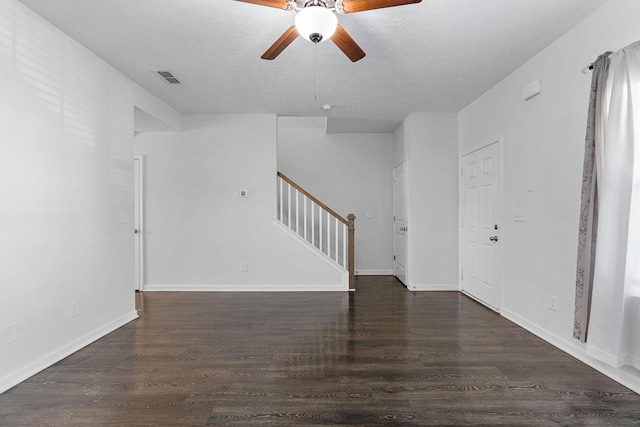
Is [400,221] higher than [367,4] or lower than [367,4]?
lower

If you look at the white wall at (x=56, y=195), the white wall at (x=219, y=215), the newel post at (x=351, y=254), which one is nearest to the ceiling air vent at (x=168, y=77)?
the white wall at (x=56, y=195)

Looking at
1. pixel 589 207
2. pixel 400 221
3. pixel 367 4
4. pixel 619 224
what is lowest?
pixel 400 221

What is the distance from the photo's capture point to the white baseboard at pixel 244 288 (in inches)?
197

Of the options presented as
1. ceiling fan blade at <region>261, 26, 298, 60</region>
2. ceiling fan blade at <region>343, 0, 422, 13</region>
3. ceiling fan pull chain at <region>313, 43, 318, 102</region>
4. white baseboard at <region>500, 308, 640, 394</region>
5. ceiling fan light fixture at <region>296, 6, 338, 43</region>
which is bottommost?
white baseboard at <region>500, 308, 640, 394</region>

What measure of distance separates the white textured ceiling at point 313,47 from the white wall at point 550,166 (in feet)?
0.56

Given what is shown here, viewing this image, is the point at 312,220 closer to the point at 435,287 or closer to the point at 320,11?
the point at 435,287

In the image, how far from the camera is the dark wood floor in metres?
1.93

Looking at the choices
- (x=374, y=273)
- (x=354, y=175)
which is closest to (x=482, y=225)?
(x=374, y=273)

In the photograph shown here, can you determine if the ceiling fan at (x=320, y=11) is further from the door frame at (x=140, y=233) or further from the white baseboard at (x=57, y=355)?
the door frame at (x=140, y=233)

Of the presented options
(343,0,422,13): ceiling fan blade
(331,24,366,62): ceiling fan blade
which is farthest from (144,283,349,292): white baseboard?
(343,0,422,13): ceiling fan blade

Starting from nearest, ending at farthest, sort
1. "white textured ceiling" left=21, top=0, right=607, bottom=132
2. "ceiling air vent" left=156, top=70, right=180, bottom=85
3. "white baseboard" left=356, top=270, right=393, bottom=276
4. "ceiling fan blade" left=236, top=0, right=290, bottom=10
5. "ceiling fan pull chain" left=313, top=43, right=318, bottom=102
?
1. "ceiling fan blade" left=236, top=0, right=290, bottom=10
2. "white textured ceiling" left=21, top=0, right=607, bottom=132
3. "ceiling fan pull chain" left=313, top=43, right=318, bottom=102
4. "ceiling air vent" left=156, top=70, right=180, bottom=85
5. "white baseboard" left=356, top=270, right=393, bottom=276

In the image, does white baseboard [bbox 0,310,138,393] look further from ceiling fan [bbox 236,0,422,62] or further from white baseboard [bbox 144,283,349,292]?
ceiling fan [bbox 236,0,422,62]

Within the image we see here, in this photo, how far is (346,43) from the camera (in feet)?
7.77

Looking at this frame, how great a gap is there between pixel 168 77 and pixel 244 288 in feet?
9.76
